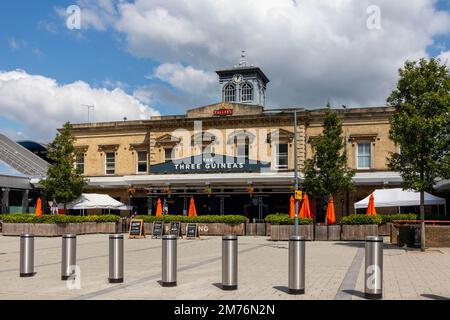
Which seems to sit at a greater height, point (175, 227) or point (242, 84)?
point (242, 84)

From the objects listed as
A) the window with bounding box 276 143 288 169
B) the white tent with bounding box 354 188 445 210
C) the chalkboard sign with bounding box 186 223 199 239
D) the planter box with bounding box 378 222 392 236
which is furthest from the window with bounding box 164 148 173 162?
the planter box with bounding box 378 222 392 236

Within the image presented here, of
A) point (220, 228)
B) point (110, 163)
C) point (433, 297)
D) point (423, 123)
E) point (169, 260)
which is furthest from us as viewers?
point (110, 163)

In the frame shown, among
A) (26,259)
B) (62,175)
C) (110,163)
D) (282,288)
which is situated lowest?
(282,288)

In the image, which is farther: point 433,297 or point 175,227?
point 175,227

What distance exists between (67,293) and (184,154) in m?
31.7

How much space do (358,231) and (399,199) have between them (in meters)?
2.59

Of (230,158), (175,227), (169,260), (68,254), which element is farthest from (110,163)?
(169,260)

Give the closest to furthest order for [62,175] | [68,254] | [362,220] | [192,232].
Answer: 1. [68,254]
2. [362,220]
3. [192,232]
4. [62,175]

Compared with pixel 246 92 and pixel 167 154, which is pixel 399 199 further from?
pixel 246 92

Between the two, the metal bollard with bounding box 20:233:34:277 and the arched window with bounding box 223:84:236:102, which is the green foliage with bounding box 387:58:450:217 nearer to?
the metal bollard with bounding box 20:233:34:277

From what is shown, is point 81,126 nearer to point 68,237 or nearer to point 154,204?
point 154,204

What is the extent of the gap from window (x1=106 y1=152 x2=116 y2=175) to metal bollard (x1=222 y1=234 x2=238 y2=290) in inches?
1393

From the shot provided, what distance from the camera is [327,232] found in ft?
92.9

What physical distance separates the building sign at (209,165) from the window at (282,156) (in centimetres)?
204
